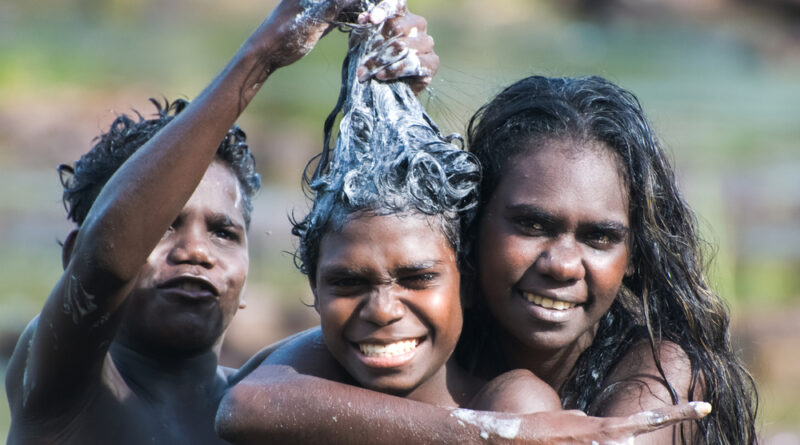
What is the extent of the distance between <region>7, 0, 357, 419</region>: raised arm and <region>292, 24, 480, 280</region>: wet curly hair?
Result: 0.23 metres

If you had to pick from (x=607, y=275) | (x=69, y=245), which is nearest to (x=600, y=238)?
(x=607, y=275)

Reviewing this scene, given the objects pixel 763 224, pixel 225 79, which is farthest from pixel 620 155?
Result: pixel 763 224

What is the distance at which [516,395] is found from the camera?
2525mm

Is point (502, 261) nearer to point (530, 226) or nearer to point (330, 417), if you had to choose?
point (530, 226)

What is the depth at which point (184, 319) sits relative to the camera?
3.06m

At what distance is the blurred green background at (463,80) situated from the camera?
10.4m

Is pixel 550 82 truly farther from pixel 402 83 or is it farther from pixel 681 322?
pixel 681 322

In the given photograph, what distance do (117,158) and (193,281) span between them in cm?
47

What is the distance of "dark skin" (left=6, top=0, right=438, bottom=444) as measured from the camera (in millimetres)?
2492

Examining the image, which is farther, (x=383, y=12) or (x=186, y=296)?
(x=186, y=296)

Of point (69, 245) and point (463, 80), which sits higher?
point (463, 80)

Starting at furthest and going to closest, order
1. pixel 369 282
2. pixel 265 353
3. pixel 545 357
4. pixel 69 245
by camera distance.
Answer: pixel 265 353 < pixel 69 245 < pixel 545 357 < pixel 369 282

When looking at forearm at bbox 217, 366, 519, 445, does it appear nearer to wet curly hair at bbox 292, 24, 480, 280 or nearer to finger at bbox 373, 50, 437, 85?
wet curly hair at bbox 292, 24, 480, 280

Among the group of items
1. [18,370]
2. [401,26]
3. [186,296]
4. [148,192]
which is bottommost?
[18,370]
